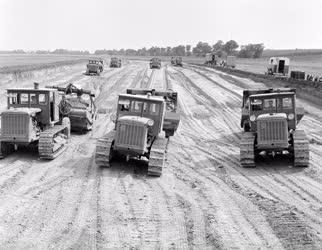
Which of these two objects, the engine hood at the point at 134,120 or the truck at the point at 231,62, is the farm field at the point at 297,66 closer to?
the truck at the point at 231,62

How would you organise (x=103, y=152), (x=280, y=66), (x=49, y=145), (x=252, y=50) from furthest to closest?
(x=252, y=50) → (x=280, y=66) → (x=49, y=145) → (x=103, y=152)

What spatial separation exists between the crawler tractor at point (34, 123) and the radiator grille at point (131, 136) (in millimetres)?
3186

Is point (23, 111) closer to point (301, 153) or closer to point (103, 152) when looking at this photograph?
point (103, 152)

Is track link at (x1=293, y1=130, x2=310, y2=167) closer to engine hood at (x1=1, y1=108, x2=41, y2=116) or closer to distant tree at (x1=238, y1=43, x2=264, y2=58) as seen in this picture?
engine hood at (x1=1, y1=108, x2=41, y2=116)

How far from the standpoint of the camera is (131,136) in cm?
1711

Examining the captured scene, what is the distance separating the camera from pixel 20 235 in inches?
446

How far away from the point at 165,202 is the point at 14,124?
741 cm

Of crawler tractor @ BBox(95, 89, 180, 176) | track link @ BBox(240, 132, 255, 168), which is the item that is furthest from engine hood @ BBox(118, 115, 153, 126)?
track link @ BBox(240, 132, 255, 168)

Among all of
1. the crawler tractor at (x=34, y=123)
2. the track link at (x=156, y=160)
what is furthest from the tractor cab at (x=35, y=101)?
the track link at (x=156, y=160)

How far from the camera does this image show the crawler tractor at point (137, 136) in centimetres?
1705

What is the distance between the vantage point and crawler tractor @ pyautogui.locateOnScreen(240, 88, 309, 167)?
18.2 m

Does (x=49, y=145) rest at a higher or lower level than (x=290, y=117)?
lower

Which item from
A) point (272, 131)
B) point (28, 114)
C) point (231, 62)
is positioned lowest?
point (231, 62)

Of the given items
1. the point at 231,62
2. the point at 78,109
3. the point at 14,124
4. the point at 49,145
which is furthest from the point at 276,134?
the point at 231,62
